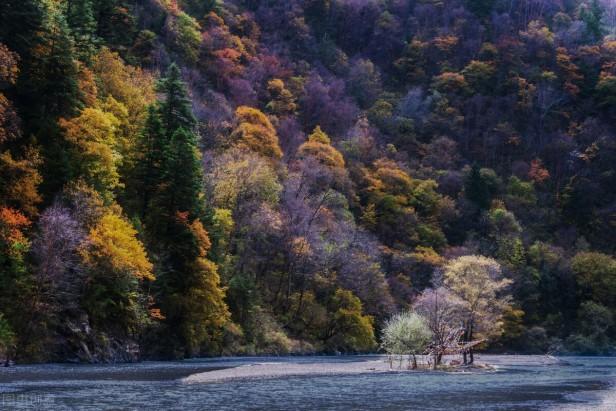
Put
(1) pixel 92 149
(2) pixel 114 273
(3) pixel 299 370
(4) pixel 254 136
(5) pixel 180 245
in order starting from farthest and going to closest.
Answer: (4) pixel 254 136, (5) pixel 180 245, (1) pixel 92 149, (2) pixel 114 273, (3) pixel 299 370

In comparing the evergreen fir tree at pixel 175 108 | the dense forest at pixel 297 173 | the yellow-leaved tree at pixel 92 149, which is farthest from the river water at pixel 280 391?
the evergreen fir tree at pixel 175 108

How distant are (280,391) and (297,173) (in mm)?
63174

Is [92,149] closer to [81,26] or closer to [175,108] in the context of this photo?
[175,108]

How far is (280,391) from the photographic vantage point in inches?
1607

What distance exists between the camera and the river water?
33.2 meters

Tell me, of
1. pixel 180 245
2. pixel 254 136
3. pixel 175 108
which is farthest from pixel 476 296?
pixel 254 136

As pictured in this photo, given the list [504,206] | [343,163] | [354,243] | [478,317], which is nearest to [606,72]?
[504,206]

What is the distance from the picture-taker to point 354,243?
99.2m

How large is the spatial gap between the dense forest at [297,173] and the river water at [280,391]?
29.2ft

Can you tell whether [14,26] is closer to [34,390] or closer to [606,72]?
[34,390]

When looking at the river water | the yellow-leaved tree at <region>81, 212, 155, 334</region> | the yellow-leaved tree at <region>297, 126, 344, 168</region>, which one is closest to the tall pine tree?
the yellow-leaved tree at <region>81, 212, 155, 334</region>

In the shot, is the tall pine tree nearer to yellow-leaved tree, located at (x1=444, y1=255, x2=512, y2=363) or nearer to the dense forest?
the dense forest

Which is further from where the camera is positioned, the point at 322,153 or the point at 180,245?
the point at 322,153

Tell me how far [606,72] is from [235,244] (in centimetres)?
10710
